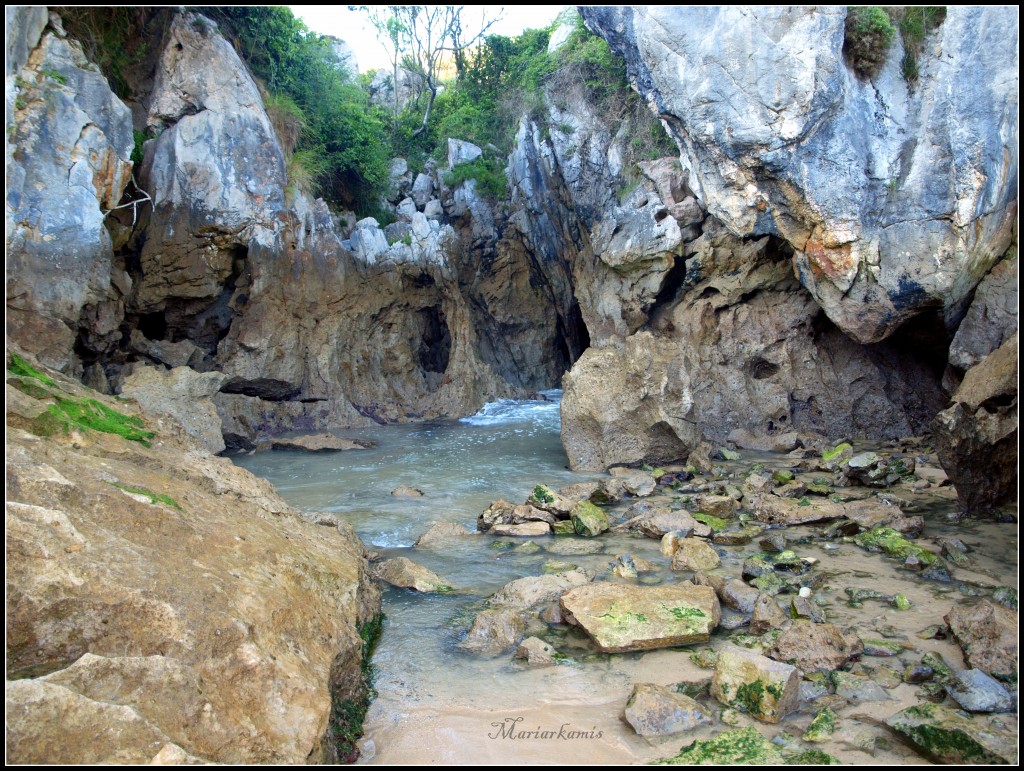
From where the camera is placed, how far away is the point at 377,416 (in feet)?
50.5

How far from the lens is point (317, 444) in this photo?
1212cm

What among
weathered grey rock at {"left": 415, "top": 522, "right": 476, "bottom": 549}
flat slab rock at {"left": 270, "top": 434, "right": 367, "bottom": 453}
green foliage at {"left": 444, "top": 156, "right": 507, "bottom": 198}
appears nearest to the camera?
weathered grey rock at {"left": 415, "top": 522, "right": 476, "bottom": 549}

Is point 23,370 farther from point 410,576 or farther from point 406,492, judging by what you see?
point 406,492

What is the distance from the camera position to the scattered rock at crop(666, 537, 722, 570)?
5.52 meters

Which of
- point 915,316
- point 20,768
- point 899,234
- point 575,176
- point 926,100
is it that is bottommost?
point 20,768

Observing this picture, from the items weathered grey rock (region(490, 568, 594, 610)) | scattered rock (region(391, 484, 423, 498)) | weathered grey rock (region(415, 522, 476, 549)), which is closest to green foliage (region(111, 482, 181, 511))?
weathered grey rock (region(490, 568, 594, 610))

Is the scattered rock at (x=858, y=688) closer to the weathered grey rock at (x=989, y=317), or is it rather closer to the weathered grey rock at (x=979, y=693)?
the weathered grey rock at (x=979, y=693)

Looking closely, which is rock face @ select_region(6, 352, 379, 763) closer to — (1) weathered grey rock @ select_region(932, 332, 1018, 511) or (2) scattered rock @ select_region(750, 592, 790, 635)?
(2) scattered rock @ select_region(750, 592, 790, 635)

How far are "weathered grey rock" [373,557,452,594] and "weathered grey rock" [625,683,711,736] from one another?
222cm

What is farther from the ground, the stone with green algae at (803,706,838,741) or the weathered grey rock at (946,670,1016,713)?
the weathered grey rock at (946,670,1016,713)

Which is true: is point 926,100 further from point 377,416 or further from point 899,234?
point 377,416

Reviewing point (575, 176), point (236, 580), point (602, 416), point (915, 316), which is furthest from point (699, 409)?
point (236, 580)

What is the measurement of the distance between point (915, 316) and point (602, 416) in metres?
4.74

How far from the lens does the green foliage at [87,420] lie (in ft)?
12.9
